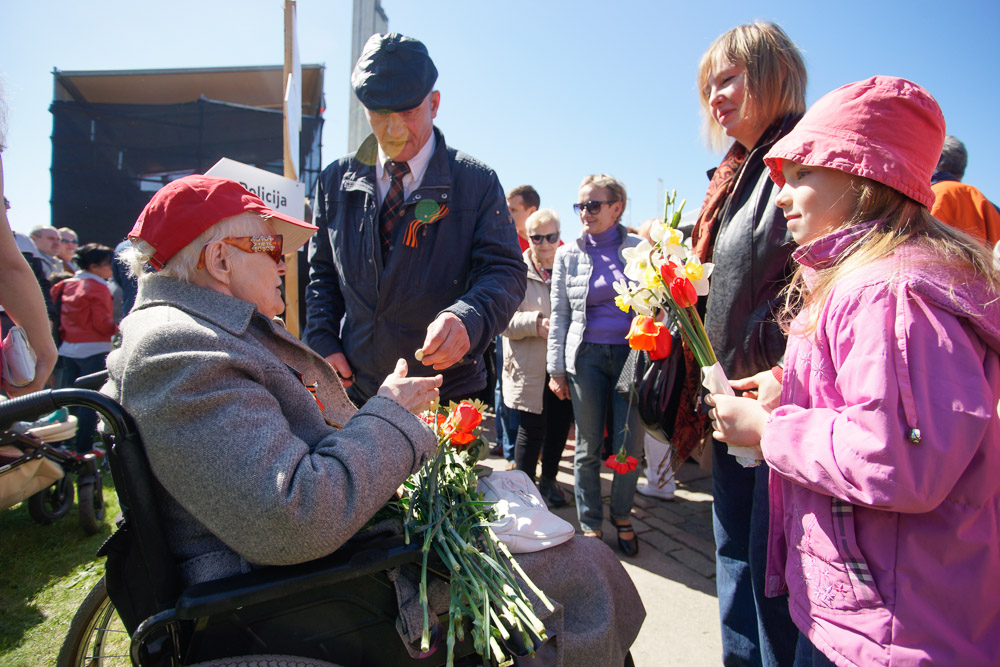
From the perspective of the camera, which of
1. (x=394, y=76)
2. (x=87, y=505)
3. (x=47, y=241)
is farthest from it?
(x=47, y=241)

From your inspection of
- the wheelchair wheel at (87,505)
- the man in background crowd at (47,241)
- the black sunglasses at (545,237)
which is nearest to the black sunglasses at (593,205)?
the black sunglasses at (545,237)

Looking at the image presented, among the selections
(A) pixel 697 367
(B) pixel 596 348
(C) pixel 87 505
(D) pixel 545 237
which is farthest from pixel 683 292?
(C) pixel 87 505

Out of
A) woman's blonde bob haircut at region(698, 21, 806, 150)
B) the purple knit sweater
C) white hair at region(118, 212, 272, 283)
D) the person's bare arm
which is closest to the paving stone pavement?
the purple knit sweater

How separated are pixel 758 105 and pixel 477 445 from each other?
4.71 feet

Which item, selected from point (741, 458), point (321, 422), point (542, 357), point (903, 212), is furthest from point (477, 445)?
point (542, 357)

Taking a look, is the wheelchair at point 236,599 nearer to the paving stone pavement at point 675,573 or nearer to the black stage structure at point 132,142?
the paving stone pavement at point 675,573

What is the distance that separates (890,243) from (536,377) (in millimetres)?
3019

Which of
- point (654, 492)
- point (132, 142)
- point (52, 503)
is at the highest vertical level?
point (132, 142)

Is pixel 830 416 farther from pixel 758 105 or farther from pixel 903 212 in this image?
pixel 758 105

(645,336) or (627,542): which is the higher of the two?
(645,336)

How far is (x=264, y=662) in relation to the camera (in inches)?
44.3

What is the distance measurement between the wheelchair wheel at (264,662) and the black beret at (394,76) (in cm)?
182

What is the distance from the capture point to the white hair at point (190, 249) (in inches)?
54.4

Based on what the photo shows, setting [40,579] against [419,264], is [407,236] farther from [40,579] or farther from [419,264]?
[40,579]
